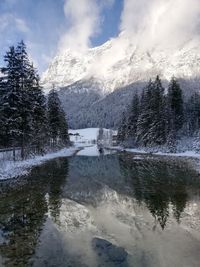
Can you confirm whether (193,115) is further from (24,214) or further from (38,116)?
(24,214)

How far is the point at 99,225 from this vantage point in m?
11.8

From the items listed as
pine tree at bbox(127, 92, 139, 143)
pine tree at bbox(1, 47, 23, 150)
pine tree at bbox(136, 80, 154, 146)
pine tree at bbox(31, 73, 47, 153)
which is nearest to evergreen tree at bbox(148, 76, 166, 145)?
pine tree at bbox(136, 80, 154, 146)

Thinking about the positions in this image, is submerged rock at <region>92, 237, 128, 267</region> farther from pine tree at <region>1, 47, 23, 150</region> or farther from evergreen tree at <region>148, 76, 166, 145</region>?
evergreen tree at <region>148, 76, 166, 145</region>

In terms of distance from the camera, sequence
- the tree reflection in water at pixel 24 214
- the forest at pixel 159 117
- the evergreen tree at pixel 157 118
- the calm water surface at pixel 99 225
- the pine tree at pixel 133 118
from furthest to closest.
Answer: the pine tree at pixel 133 118 < the evergreen tree at pixel 157 118 < the forest at pixel 159 117 < the tree reflection in water at pixel 24 214 < the calm water surface at pixel 99 225

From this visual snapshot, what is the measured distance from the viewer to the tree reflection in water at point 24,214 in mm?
9217

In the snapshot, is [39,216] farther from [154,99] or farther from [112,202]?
[154,99]


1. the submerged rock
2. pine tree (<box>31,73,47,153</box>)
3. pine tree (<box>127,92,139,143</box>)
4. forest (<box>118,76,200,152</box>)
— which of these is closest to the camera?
the submerged rock

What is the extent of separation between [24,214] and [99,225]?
3.39 m

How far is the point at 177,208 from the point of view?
1437 centimetres

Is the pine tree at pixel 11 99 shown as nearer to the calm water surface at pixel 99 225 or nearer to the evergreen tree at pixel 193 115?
the calm water surface at pixel 99 225

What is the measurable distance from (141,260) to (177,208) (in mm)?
6279

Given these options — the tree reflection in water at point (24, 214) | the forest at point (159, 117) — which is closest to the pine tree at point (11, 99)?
the tree reflection in water at point (24, 214)

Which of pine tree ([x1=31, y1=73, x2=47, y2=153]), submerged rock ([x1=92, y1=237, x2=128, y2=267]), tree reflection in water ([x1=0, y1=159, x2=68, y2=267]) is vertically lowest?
submerged rock ([x1=92, y1=237, x2=128, y2=267])

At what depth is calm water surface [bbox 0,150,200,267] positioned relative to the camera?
8766 mm
